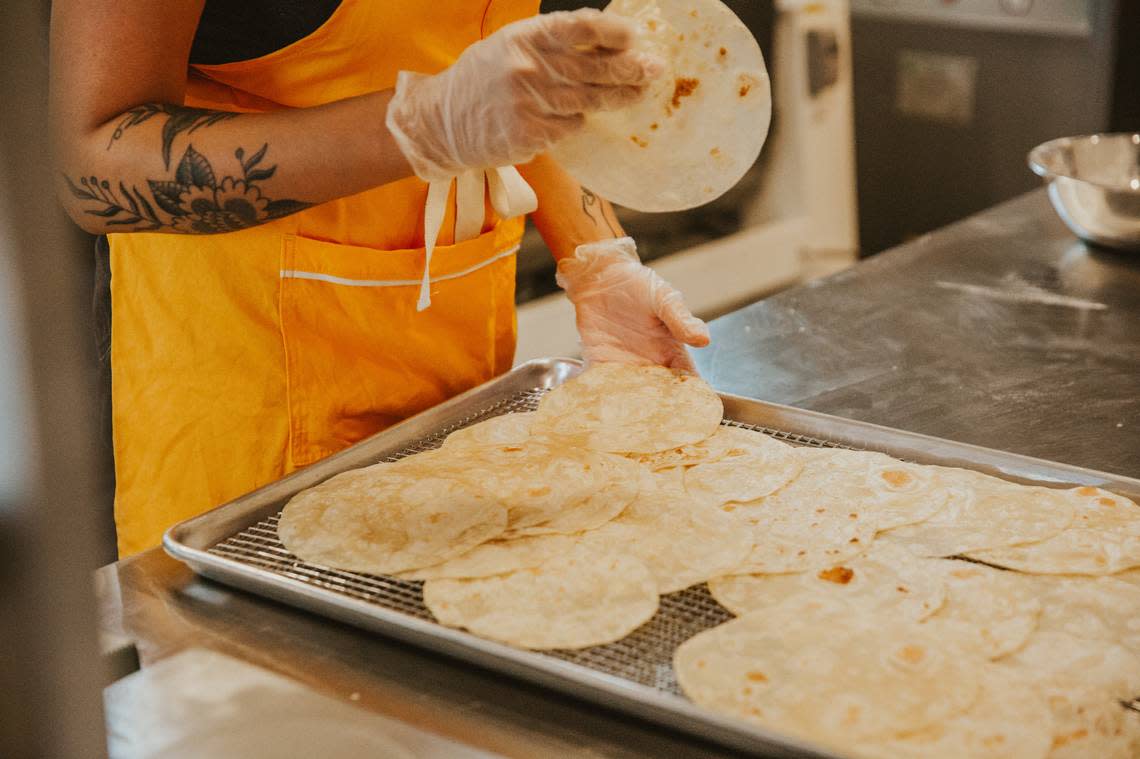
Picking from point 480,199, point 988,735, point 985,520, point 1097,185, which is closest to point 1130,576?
point 985,520

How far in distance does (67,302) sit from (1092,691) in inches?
41.8

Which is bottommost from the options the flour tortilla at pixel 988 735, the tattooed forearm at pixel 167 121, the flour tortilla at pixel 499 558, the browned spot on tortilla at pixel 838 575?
the flour tortilla at pixel 988 735

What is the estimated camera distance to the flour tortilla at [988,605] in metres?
1.30

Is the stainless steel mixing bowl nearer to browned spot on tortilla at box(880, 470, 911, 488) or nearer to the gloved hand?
browned spot on tortilla at box(880, 470, 911, 488)

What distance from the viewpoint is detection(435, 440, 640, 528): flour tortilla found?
157 centimetres

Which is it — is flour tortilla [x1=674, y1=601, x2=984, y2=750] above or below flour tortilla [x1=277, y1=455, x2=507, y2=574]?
below

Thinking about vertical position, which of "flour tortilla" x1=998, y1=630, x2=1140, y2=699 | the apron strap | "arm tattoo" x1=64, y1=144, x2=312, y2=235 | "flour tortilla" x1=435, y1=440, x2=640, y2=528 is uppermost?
"arm tattoo" x1=64, y1=144, x2=312, y2=235

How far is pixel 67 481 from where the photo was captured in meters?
0.56

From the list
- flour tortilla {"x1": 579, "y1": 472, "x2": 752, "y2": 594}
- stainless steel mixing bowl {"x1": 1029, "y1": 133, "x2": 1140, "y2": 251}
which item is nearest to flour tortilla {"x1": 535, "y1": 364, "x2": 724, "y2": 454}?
flour tortilla {"x1": 579, "y1": 472, "x2": 752, "y2": 594}

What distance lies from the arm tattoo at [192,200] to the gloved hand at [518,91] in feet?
0.71

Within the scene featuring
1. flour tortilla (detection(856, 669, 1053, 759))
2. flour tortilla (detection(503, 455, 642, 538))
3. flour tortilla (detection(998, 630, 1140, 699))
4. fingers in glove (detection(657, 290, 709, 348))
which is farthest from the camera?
fingers in glove (detection(657, 290, 709, 348))

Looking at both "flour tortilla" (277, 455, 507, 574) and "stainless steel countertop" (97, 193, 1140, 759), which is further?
"flour tortilla" (277, 455, 507, 574)

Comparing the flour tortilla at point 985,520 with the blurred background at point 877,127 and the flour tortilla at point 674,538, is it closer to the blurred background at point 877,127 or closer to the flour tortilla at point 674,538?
the flour tortilla at point 674,538

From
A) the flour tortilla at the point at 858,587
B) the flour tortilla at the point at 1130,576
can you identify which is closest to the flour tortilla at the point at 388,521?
the flour tortilla at the point at 858,587
